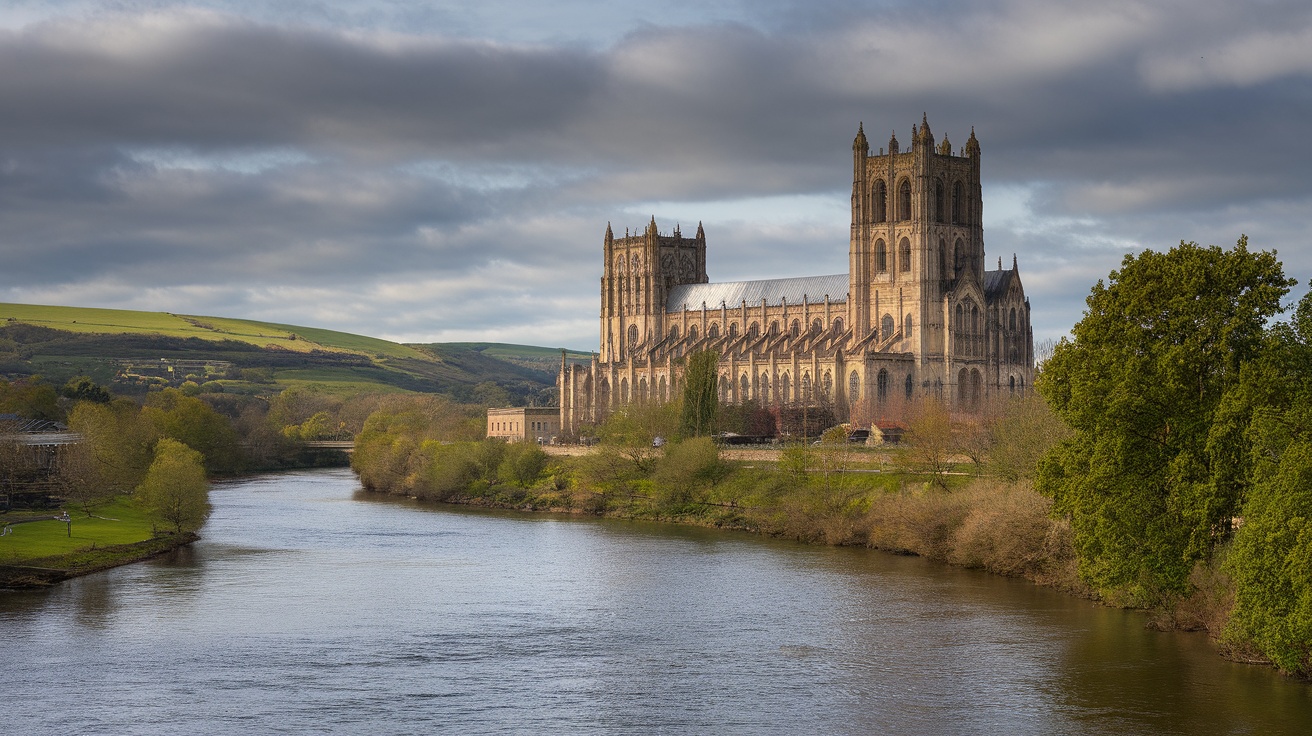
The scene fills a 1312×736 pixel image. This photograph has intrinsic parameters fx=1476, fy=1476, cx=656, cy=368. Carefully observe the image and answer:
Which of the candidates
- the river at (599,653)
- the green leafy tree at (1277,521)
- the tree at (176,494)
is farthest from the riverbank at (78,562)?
the green leafy tree at (1277,521)

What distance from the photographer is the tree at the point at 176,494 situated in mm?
68438

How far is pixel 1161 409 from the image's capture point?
41031 mm

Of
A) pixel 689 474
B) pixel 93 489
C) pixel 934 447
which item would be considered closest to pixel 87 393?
pixel 93 489

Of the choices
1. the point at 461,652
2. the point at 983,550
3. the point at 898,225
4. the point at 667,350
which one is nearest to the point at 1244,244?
the point at 983,550

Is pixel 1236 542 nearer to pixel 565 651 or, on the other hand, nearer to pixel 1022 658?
pixel 1022 658

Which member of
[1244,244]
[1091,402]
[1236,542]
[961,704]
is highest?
[1244,244]

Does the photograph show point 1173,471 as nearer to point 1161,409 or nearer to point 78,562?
point 1161,409

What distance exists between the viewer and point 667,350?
152m

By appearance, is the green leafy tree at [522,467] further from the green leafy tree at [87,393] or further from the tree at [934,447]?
the green leafy tree at [87,393]

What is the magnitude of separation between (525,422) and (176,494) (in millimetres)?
81570

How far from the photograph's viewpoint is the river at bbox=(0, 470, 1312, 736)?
33375mm

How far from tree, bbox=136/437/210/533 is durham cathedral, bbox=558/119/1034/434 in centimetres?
5736

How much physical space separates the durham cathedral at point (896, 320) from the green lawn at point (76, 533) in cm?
5890

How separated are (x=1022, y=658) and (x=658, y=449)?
56.5 metres
